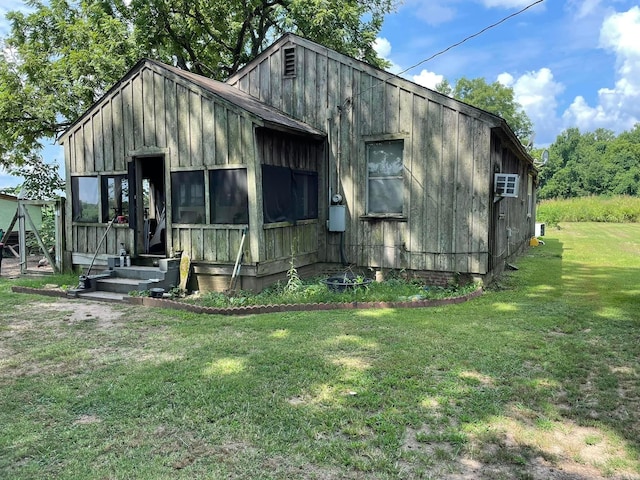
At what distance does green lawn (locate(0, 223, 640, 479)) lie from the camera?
2.77 metres

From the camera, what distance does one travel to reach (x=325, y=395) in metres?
3.69

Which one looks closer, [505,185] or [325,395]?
[325,395]

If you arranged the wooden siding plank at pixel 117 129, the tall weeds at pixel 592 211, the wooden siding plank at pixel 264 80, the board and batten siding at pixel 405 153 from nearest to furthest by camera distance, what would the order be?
the board and batten siding at pixel 405 153 < the wooden siding plank at pixel 117 129 < the wooden siding plank at pixel 264 80 < the tall weeds at pixel 592 211

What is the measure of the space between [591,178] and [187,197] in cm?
5305

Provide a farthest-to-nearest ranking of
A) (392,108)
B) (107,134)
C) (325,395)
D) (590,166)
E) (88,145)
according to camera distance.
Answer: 1. (590,166)
2. (88,145)
3. (107,134)
4. (392,108)
5. (325,395)

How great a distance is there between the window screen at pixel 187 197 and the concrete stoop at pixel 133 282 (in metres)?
0.84

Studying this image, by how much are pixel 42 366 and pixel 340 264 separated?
18.8 feet

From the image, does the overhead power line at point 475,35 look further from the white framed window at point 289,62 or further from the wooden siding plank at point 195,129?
the wooden siding plank at point 195,129

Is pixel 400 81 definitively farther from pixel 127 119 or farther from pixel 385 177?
pixel 127 119

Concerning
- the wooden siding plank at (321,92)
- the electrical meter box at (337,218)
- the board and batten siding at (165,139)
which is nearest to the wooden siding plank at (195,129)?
the board and batten siding at (165,139)

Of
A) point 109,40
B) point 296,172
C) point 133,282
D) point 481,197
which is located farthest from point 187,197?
point 109,40

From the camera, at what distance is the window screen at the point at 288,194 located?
7.87 meters

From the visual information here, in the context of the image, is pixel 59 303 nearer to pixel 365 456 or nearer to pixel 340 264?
pixel 340 264

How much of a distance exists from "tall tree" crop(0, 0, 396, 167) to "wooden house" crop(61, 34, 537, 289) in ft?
22.2
